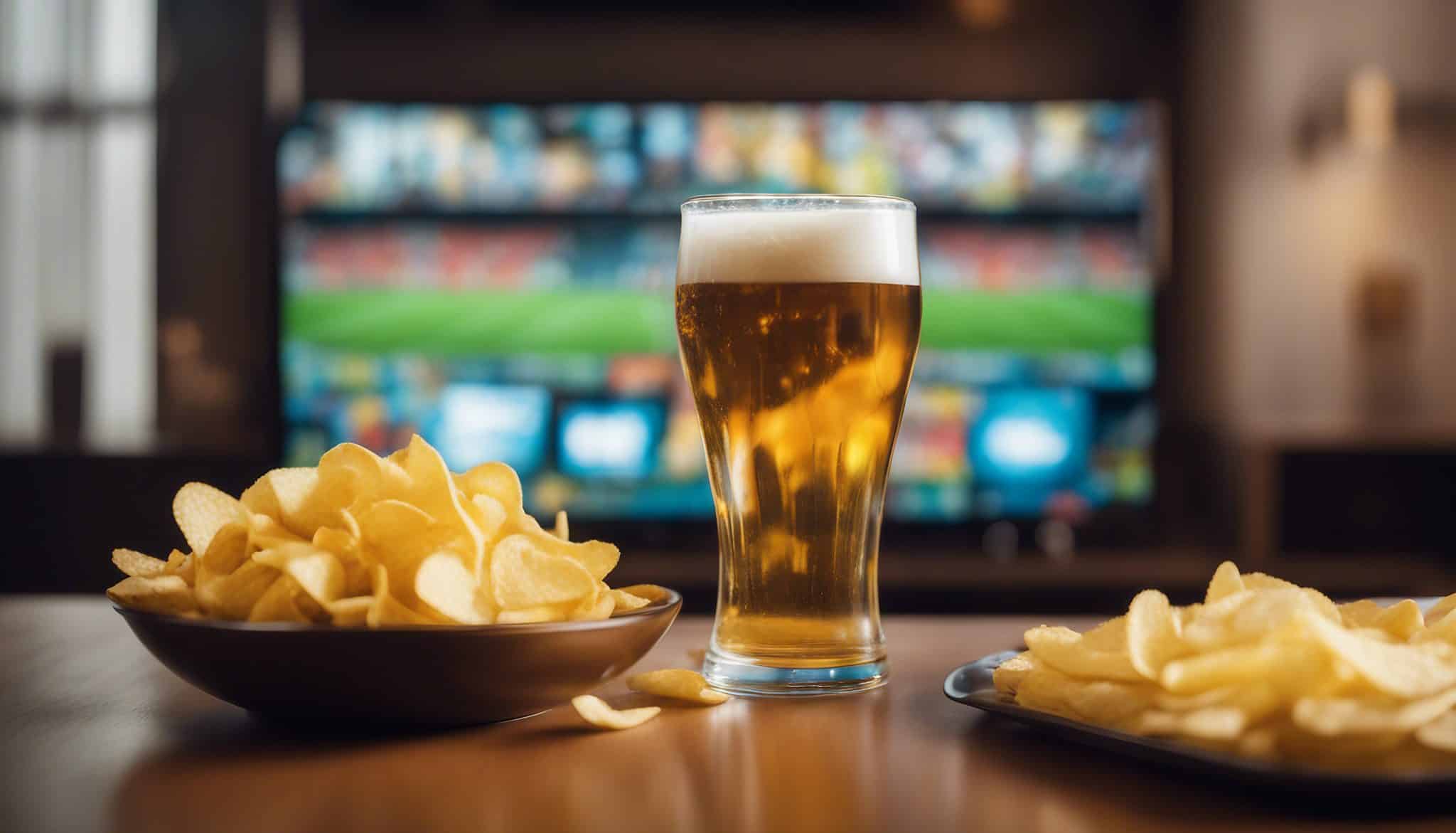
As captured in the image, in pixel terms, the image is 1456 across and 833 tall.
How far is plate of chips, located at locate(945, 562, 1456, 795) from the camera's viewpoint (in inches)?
15.5

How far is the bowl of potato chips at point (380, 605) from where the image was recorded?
48 centimetres

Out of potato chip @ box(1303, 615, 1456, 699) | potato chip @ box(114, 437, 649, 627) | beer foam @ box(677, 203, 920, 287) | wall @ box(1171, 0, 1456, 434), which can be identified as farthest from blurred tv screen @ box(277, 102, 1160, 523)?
potato chip @ box(1303, 615, 1456, 699)

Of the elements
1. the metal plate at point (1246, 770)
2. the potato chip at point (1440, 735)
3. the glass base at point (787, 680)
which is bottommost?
the glass base at point (787, 680)

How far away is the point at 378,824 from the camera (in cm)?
39

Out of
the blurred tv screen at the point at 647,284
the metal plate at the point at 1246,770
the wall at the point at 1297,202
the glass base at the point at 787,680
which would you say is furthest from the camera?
the wall at the point at 1297,202

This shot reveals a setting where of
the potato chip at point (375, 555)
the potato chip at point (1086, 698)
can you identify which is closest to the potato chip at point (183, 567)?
the potato chip at point (375, 555)

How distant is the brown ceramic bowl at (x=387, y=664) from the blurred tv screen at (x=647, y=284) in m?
2.65

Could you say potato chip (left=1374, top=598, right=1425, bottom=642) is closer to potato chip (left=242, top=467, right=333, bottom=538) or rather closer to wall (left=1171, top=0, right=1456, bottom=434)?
potato chip (left=242, top=467, right=333, bottom=538)

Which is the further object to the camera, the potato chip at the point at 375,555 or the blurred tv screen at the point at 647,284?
the blurred tv screen at the point at 647,284

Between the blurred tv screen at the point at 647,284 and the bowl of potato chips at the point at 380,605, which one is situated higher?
the blurred tv screen at the point at 647,284

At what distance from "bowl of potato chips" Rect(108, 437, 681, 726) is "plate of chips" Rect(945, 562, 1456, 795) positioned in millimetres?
162

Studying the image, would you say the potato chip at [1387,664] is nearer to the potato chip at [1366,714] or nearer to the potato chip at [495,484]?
the potato chip at [1366,714]

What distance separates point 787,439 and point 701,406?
5 cm

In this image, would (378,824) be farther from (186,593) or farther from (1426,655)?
(1426,655)
